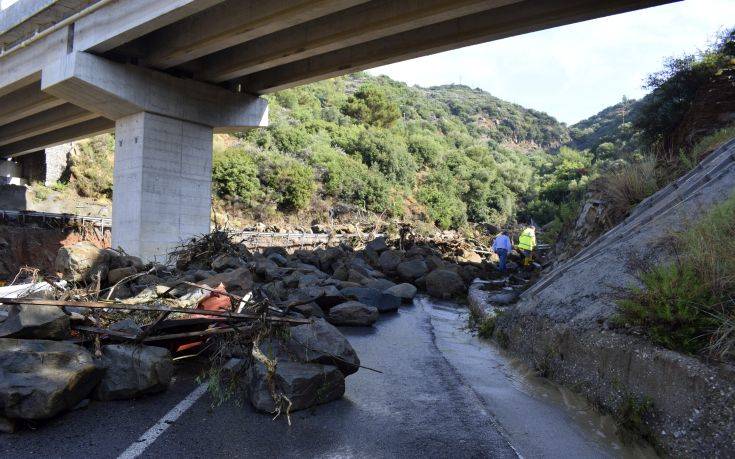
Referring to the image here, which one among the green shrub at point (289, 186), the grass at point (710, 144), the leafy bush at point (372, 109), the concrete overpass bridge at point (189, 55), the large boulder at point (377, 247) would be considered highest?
the leafy bush at point (372, 109)

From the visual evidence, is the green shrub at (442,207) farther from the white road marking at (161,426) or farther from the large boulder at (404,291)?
the white road marking at (161,426)

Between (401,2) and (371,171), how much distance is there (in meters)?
27.5

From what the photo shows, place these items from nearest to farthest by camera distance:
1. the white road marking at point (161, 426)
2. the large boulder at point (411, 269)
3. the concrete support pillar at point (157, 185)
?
1. the white road marking at point (161, 426)
2. the large boulder at point (411, 269)
3. the concrete support pillar at point (157, 185)

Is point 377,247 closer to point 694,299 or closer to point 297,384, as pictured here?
point 297,384

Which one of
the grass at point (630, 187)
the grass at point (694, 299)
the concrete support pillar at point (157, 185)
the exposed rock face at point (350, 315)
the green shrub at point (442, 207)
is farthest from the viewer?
the green shrub at point (442, 207)

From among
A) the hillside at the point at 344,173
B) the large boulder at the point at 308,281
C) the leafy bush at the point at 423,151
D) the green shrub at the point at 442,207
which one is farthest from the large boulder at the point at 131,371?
the leafy bush at the point at 423,151

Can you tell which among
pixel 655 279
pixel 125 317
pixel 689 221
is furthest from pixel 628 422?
pixel 125 317

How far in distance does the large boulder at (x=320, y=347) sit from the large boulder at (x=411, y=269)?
10.5m

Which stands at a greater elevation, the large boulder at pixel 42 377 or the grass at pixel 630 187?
the grass at pixel 630 187

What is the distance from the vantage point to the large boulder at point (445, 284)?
14.9 meters

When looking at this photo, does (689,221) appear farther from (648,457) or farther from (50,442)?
(50,442)

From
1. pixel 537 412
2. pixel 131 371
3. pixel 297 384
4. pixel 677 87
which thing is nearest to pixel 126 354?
pixel 131 371

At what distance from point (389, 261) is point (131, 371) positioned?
12134 millimetres

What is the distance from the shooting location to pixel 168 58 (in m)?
17.0
